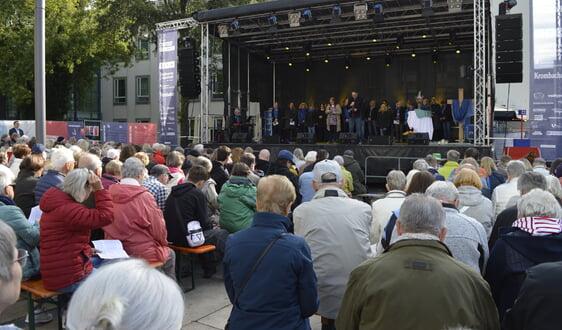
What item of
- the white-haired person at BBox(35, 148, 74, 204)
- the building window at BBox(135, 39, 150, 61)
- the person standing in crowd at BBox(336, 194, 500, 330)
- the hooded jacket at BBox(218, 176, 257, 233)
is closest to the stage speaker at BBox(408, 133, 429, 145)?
the hooded jacket at BBox(218, 176, 257, 233)

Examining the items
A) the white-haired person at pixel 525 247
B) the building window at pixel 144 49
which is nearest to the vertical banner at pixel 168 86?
the white-haired person at pixel 525 247

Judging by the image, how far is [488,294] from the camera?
74.2 inches

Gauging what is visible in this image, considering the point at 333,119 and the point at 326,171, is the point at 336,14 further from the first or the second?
the point at 326,171

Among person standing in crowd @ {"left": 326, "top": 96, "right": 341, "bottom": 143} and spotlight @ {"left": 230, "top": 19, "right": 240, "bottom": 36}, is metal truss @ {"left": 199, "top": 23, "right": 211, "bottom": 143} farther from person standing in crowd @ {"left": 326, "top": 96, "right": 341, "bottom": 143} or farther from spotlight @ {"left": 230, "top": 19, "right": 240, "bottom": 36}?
person standing in crowd @ {"left": 326, "top": 96, "right": 341, "bottom": 143}

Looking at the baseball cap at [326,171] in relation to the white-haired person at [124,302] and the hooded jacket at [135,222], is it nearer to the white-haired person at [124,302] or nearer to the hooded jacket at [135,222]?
the hooded jacket at [135,222]

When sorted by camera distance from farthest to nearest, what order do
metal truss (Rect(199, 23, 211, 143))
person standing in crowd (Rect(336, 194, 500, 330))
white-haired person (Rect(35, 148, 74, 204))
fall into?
metal truss (Rect(199, 23, 211, 143)) < white-haired person (Rect(35, 148, 74, 204)) < person standing in crowd (Rect(336, 194, 500, 330))

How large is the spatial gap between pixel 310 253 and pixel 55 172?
3.36 m

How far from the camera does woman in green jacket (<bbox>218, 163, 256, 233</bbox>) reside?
5305 mm

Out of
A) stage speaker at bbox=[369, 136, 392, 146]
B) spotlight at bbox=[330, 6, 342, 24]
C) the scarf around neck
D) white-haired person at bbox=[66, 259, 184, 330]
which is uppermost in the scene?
spotlight at bbox=[330, 6, 342, 24]

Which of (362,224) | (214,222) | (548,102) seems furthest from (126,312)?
(548,102)

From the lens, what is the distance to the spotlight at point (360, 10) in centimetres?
1257

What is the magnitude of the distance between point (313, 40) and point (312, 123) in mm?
3021

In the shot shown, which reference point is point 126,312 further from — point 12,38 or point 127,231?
point 12,38

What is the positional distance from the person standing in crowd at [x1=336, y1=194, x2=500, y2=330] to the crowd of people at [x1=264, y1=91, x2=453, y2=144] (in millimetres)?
12793
